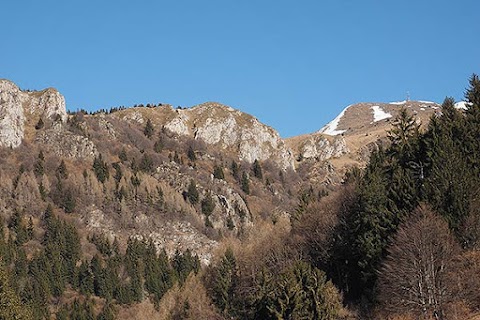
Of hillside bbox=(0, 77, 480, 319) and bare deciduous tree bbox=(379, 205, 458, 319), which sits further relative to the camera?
hillside bbox=(0, 77, 480, 319)

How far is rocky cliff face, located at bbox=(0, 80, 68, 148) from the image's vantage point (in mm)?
175875

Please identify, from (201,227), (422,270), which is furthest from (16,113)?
(422,270)

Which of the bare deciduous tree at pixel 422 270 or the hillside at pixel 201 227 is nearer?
the bare deciduous tree at pixel 422 270

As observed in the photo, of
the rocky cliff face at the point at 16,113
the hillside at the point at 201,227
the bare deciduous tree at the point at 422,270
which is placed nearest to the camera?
the bare deciduous tree at the point at 422,270

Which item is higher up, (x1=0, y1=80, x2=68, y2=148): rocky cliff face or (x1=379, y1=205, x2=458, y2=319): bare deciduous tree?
(x1=0, y1=80, x2=68, y2=148): rocky cliff face

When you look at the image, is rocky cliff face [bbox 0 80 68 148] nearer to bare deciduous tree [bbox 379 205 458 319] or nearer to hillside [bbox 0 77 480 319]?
hillside [bbox 0 77 480 319]

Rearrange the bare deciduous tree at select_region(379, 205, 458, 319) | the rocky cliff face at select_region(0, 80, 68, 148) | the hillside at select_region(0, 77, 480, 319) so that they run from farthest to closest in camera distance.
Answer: the rocky cliff face at select_region(0, 80, 68, 148) < the hillside at select_region(0, 77, 480, 319) < the bare deciduous tree at select_region(379, 205, 458, 319)

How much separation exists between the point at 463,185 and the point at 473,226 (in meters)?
3.75

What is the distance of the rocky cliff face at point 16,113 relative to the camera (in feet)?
577

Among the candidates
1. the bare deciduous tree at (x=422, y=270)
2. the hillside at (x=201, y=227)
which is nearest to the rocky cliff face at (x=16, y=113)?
the hillside at (x=201, y=227)

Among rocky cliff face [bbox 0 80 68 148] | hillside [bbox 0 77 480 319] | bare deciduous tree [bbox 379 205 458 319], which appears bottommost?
bare deciduous tree [bbox 379 205 458 319]

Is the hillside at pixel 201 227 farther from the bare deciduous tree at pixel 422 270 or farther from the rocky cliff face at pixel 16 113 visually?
the rocky cliff face at pixel 16 113

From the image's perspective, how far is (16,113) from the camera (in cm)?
18500

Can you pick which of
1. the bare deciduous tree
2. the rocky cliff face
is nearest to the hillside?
the bare deciduous tree
